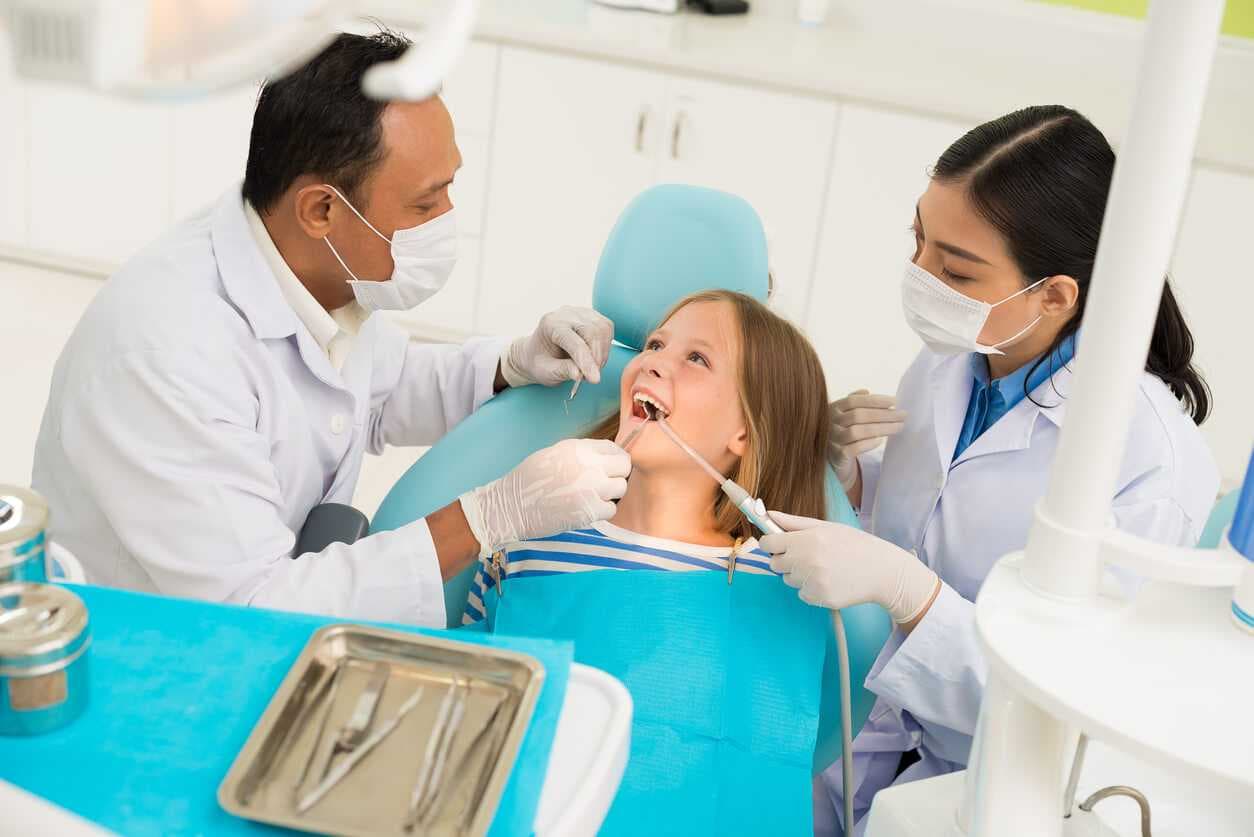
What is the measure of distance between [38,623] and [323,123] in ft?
3.10

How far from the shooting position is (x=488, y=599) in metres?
1.82

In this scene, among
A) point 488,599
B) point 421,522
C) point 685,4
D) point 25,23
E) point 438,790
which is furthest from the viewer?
point 685,4

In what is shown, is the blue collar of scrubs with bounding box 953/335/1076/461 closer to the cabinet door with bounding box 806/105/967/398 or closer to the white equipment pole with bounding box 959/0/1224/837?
the white equipment pole with bounding box 959/0/1224/837

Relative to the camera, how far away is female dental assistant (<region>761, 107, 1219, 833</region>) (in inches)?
61.2

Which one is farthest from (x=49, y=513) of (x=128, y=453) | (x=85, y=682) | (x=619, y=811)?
(x=619, y=811)

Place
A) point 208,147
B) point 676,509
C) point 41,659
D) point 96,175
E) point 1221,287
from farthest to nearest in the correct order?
→ point 96,175 → point 208,147 → point 1221,287 → point 676,509 → point 41,659

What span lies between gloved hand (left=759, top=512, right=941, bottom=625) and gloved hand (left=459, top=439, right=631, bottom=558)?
226 mm

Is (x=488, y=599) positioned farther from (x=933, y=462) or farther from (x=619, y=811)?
(x=933, y=462)

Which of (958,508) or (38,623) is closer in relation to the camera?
(38,623)

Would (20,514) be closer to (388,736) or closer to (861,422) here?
(388,736)

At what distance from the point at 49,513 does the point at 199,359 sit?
2.04ft

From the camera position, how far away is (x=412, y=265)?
1807mm

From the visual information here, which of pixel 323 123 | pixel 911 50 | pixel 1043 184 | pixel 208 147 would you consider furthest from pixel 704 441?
pixel 208 147

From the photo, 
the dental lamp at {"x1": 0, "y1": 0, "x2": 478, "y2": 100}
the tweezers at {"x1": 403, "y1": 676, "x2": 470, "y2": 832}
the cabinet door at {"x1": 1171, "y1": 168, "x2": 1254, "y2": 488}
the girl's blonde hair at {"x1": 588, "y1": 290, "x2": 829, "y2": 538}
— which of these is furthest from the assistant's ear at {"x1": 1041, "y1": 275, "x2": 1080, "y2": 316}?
the cabinet door at {"x1": 1171, "y1": 168, "x2": 1254, "y2": 488}
